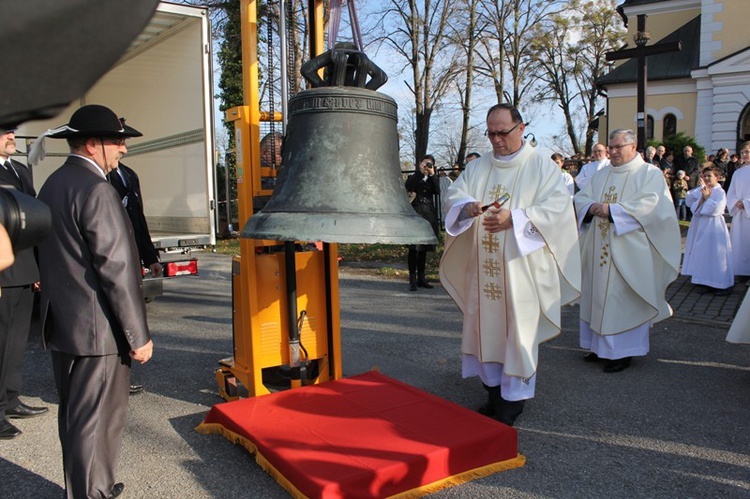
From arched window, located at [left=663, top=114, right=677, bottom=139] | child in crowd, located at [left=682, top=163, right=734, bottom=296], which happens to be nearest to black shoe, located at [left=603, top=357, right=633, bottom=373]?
child in crowd, located at [left=682, top=163, right=734, bottom=296]

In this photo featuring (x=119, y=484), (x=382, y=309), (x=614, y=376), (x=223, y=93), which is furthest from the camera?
(x=223, y=93)

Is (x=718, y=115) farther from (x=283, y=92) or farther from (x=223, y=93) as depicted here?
(x=283, y=92)

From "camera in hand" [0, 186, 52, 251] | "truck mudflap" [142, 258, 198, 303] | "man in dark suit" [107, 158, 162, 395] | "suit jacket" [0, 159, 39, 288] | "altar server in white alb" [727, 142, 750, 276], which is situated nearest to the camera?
A: "camera in hand" [0, 186, 52, 251]

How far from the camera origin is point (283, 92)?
4.26 meters

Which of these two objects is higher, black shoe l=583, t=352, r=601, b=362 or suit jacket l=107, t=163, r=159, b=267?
suit jacket l=107, t=163, r=159, b=267

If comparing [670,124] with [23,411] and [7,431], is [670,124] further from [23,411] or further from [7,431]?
[7,431]

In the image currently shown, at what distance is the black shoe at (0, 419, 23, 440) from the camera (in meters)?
4.02

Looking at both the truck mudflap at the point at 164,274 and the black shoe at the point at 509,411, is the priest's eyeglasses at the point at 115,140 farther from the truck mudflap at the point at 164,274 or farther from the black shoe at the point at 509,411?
the truck mudflap at the point at 164,274

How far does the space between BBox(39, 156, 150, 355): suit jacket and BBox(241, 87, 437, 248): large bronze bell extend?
60 cm

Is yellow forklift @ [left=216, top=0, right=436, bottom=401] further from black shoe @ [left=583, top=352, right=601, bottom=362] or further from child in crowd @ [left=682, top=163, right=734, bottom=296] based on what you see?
child in crowd @ [left=682, top=163, right=734, bottom=296]

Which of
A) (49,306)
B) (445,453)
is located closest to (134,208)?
(49,306)

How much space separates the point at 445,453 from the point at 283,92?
2.50 m

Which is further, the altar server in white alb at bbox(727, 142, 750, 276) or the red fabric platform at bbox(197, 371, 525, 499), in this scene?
the altar server in white alb at bbox(727, 142, 750, 276)

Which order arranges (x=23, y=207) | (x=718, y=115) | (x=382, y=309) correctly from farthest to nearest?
(x=718, y=115)
(x=382, y=309)
(x=23, y=207)
